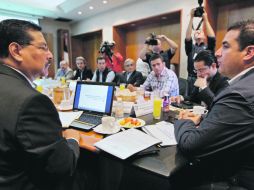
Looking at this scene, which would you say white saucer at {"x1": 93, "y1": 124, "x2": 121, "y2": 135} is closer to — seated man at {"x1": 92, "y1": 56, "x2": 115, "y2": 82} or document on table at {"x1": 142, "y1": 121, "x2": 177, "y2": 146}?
document on table at {"x1": 142, "y1": 121, "x2": 177, "y2": 146}

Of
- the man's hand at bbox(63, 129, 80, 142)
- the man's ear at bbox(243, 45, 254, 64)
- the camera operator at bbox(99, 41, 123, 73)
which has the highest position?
the camera operator at bbox(99, 41, 123, 73)

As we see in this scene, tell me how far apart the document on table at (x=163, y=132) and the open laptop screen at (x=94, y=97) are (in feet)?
1.27

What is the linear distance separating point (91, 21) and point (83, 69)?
234 centimetres

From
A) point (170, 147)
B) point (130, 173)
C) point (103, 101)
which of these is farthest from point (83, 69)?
point (170, 147)

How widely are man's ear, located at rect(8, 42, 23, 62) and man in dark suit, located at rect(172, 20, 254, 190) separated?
2.70ft

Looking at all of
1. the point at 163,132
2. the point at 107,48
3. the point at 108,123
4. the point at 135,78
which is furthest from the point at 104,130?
the point at 107,48

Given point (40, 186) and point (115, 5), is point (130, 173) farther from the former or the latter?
point (115, 5)

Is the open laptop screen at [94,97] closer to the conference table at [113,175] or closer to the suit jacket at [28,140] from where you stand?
the conference table at [113,175]

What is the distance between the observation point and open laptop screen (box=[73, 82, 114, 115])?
4.89 feet

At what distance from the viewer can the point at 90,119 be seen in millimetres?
1421

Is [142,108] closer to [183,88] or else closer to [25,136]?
[25,136]

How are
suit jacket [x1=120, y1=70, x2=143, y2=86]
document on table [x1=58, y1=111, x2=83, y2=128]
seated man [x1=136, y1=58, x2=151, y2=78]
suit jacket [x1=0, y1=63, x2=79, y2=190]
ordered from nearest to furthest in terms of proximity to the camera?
suit jacket [x1=0, y1=63, x2=79, y2=190] → document on table [x1=58, y1=111, x2=83, y2=128] → suit jacket [x1=120, y1=70, x2=143, y2=86] → seated man [x1=136, y1=58, x2=151, y2=78]

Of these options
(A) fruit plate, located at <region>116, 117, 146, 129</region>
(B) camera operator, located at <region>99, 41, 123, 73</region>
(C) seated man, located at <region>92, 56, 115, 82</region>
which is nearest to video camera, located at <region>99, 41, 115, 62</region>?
(B) camera operator, located at <region>99, 41, 123, 73</region>

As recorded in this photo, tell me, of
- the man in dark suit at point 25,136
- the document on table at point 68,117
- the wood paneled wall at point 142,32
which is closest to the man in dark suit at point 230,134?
the man in dark suit at point 25,136
